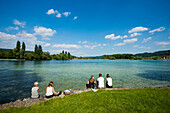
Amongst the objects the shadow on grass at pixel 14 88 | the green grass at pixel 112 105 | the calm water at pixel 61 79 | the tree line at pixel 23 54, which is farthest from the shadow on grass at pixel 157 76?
the tree line at pixel 23 54

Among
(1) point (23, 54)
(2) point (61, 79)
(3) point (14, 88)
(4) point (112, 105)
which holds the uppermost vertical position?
(1) point (23, 54)

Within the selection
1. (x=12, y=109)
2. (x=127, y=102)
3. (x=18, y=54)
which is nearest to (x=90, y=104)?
(x=127, y=102)

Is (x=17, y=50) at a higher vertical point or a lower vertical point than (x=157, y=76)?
higher

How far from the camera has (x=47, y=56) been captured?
521 feet

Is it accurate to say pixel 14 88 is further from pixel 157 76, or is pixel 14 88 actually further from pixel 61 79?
pixel 157 76

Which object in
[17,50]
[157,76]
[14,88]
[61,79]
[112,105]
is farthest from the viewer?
[17,50]

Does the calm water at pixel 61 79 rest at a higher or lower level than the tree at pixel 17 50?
lower

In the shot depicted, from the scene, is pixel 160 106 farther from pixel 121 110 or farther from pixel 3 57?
pixel 3 57

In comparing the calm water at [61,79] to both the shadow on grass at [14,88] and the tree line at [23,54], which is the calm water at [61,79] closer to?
the shadow on grass at [14,88]

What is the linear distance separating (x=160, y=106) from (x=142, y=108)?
1450mm

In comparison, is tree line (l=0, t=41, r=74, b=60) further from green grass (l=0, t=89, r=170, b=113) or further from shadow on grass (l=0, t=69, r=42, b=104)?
green grass (l=0, t=89, r=170, b=113)

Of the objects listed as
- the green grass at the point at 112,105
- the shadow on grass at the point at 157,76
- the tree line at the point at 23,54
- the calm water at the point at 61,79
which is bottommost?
A: the shadow on grass at the point at 157,76

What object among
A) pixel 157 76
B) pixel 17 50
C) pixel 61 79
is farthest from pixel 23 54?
pixel 157 76

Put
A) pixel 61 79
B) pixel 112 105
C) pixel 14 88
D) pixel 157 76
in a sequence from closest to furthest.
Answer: pixel 112 105 → pixel 14 88 → pixel 61 79 → pixel 157 76
